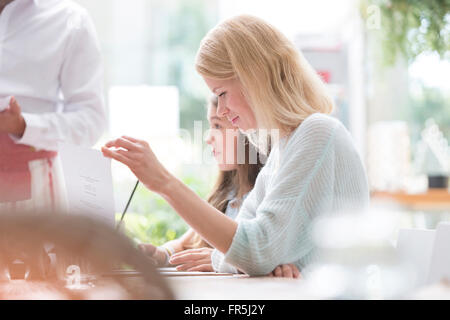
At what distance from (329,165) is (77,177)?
416 millimetres

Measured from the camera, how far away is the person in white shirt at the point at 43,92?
4.33ft

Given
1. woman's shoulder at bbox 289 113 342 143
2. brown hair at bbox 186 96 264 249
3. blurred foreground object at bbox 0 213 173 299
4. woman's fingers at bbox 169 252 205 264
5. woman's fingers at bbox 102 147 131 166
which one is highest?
woman's shoulder at bbox 289 113 342 143

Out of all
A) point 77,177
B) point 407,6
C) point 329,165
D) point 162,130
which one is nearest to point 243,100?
point 329,165

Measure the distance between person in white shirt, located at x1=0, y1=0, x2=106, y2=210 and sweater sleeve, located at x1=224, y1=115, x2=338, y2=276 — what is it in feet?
1.97

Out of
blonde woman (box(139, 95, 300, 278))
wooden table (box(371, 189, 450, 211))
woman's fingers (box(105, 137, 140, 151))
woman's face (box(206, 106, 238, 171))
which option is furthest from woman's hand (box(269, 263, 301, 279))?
wooden table (box(371, 189, 450, 211))

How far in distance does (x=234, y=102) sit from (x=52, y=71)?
55cm

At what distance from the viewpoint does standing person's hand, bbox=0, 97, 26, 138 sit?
1.26m

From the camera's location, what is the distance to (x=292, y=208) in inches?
36.4

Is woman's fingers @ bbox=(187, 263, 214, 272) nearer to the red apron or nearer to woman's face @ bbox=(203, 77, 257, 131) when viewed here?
woman's face @ bbox=(203, 77, 257, 131)

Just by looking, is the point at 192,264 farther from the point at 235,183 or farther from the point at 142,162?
the point at 235,183

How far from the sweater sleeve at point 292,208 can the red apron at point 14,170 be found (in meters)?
0.61

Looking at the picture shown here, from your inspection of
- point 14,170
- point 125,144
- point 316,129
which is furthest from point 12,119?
point 316,129

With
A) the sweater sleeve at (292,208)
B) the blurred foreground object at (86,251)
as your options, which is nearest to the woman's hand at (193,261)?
the sweater sleeve at (292,208)
